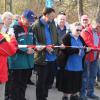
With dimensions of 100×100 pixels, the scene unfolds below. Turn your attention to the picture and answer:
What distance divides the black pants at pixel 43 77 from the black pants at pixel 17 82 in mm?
230

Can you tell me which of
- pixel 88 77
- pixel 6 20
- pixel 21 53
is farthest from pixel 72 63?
pixel 6 20

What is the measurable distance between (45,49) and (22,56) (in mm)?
460

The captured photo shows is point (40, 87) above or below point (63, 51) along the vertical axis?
below

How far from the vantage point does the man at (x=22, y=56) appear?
680 cm

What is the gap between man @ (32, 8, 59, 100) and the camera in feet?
23.0

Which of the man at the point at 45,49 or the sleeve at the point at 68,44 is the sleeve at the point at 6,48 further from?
the sleeve at the point at 68,44

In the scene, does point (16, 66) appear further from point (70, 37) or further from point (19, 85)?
point (70, 37)

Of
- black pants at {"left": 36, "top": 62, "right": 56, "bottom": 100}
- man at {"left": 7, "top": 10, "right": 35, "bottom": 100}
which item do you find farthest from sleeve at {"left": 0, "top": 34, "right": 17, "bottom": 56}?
black pants at {"left": 36, "top": 62, "right": 56, "bottom": 100}

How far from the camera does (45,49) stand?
23.0 ft

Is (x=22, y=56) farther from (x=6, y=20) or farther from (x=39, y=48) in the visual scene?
(x=6, y=20)

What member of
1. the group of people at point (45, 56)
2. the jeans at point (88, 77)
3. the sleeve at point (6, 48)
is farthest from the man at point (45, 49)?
the sleeve at point (6, 48)

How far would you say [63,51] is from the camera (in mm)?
7465

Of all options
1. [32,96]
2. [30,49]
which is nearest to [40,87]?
[30,49]

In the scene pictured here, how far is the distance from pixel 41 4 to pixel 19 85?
87.1 ft
